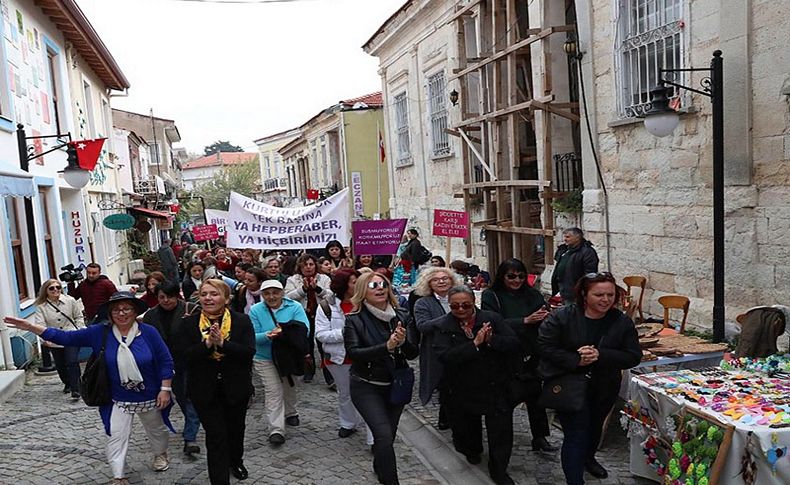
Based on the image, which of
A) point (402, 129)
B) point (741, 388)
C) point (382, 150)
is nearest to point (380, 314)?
point (741, 388)

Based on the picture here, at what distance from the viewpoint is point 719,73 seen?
6.65 metres

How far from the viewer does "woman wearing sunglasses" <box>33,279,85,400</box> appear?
7.55m

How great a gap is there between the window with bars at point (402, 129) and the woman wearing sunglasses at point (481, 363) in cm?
1524

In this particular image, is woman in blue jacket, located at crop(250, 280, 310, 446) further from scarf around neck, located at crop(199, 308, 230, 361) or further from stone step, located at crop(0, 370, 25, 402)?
stone step, located at crop(0, 370, 25, 402)

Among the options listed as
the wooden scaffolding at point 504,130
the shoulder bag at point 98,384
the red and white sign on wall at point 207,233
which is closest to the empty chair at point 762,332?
the shoulder bag at point 98,384

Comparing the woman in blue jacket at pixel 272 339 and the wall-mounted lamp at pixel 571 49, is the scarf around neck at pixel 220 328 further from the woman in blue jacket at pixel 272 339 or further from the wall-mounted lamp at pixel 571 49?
the wall-mounted lamp at pixel 571 49

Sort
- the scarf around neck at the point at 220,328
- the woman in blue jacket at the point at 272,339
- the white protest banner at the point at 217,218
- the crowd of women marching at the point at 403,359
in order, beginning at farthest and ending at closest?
the white protest banner at the point at 217,218 < the woman in blue jacket at the point at 272,339 < the scarf around neck at the point at 220,328 < the crowd of women marching at the point at 403,359

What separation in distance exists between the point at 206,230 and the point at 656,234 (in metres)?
12.3

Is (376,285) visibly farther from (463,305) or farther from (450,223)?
(450,223)

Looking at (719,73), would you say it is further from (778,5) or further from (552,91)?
(552,91)

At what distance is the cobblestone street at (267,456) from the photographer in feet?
17.3

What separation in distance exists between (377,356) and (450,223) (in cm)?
648

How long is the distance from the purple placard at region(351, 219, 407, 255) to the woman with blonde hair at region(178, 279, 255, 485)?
5.79m

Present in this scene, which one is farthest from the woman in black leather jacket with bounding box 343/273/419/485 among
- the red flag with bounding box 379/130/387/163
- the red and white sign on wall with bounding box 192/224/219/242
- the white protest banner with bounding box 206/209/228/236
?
the red flag with bounding box 379/130/387/163
